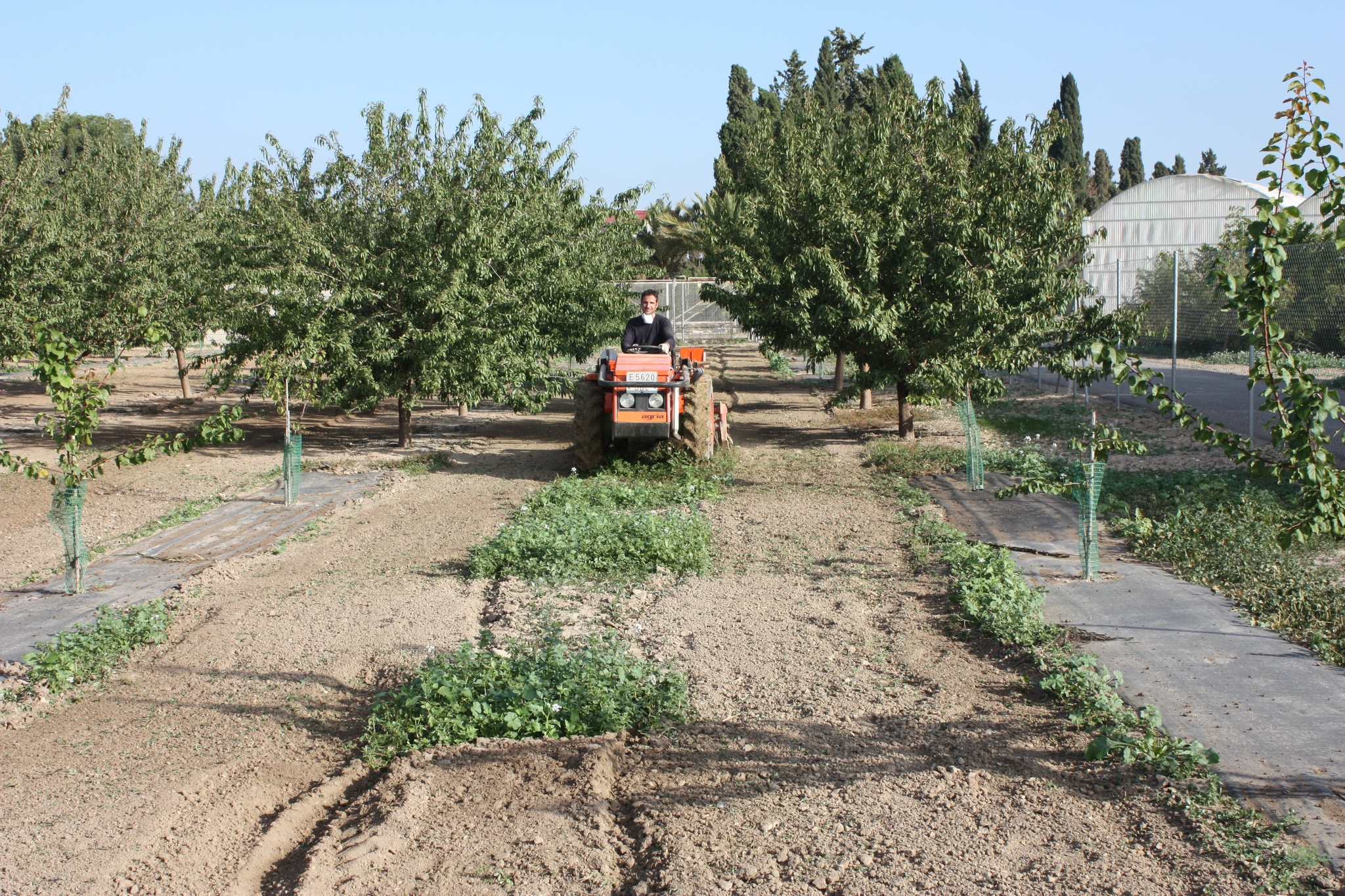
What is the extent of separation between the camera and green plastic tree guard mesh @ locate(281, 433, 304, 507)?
11508 mm

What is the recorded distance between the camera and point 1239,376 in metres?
25.8

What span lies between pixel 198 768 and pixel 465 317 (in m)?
9.46

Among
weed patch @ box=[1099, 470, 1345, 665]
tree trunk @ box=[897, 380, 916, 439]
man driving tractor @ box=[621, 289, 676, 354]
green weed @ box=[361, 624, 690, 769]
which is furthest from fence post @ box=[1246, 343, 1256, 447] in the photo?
man driving tractor @ box=[621, 289, 676, 354]

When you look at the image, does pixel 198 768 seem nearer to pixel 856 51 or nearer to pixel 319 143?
pixel 319 143

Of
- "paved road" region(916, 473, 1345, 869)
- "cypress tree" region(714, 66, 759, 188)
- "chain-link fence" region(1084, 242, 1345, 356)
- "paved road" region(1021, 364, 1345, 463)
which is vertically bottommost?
"paved road" region(916, 473, 1345, 869)

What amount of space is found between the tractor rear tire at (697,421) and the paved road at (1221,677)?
171 inches

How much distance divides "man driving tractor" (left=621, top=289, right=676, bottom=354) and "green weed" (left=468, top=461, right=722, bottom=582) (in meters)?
2.56

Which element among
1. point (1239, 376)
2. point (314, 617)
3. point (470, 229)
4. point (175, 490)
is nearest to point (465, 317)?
point (470, 229)

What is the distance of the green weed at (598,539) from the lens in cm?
843

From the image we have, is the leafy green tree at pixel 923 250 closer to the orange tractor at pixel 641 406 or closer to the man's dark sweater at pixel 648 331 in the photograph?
the man's dark sweater at pixel 648 331

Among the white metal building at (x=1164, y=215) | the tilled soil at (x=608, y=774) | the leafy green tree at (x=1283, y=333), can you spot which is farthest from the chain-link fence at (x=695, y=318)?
the leafy green tree at (x=1283, y=333)

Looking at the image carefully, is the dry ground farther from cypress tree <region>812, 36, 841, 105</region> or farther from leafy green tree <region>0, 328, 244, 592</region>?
cypress tree <region>812, 36, 841, 105</region>

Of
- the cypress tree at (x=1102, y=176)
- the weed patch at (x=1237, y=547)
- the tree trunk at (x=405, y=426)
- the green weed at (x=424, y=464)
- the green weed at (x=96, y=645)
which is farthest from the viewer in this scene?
the cypress tree at (x=1102, y=176)

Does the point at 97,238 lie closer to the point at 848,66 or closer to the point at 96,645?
the point at 96,645
